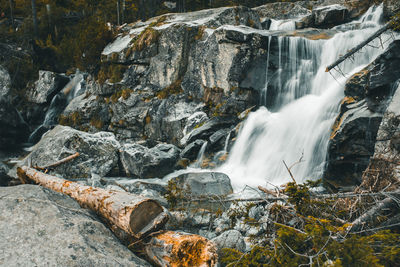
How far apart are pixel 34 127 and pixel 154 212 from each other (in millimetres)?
18935

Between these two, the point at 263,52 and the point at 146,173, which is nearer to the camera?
the point at 146,173

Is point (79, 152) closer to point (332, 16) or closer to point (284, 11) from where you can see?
point (332, 16)

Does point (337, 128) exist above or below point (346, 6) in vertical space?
below

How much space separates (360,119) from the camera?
6977 mm

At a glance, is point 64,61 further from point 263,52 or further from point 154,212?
point 154,212

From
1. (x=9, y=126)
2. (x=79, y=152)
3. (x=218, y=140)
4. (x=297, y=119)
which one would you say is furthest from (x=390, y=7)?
(x=9, y=126)

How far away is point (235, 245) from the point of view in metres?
3.68

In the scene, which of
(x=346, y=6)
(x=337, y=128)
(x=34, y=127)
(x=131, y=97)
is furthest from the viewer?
(x=34, y=127)

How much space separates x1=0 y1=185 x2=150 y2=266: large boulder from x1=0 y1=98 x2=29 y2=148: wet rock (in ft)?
49.3

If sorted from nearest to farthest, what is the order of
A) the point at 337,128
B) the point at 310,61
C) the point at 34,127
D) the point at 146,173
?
the point at 337,128 → the point at 146,173 → the point at 310,61 → the point at 34,127

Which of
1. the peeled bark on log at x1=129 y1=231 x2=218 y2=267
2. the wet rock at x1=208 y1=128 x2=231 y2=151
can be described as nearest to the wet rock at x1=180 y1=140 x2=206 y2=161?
the wet rock at x1=208 y1=128 x2=231 y2=151

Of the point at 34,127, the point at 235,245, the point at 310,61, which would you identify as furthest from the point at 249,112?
the point at 34,127

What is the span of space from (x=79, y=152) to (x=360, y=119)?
910 centimetres

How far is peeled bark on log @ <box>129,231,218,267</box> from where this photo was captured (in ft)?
9.14
